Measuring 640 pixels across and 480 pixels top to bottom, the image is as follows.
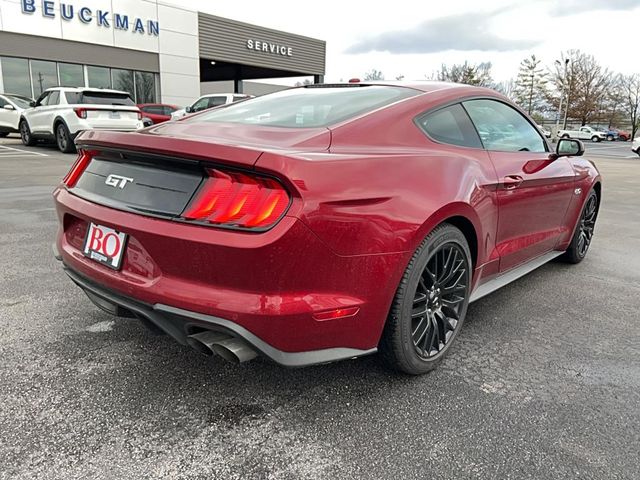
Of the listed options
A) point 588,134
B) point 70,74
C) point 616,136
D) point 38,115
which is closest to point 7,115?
point 38,115

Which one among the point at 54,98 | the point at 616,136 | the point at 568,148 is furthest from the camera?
the point at 616,136

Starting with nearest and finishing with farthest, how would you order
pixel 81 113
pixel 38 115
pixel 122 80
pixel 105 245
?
pixel 105 245, pixel 81 113, pixel 38 115, pixel 122 80

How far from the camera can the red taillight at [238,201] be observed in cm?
182

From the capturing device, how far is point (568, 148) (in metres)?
3.83

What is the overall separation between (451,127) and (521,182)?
64cm

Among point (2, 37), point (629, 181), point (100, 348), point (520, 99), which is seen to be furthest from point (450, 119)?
point (520, 99)

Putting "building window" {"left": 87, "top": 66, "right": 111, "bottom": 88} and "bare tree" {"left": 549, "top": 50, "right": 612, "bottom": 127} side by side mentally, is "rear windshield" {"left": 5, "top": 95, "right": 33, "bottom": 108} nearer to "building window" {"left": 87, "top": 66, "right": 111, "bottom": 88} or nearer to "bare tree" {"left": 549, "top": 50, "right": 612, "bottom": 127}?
"building window" {"left": 87, "top": 66, "right": 111, "bottom": 88}

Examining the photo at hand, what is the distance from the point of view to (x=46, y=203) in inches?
254

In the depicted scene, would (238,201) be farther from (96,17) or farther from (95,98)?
(96,17)

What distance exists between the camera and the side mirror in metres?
3.74

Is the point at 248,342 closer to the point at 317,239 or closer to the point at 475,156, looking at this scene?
the point at 317,239

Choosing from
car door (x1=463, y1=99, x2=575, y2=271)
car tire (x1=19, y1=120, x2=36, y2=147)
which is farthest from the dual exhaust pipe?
car tire (x1=19, y1=120, x2=36, y2=147)

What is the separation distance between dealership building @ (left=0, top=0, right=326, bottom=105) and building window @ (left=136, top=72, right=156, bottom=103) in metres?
0.04

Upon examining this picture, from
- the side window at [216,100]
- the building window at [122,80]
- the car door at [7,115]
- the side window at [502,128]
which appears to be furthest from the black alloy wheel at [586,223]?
the building window at [122,80]
